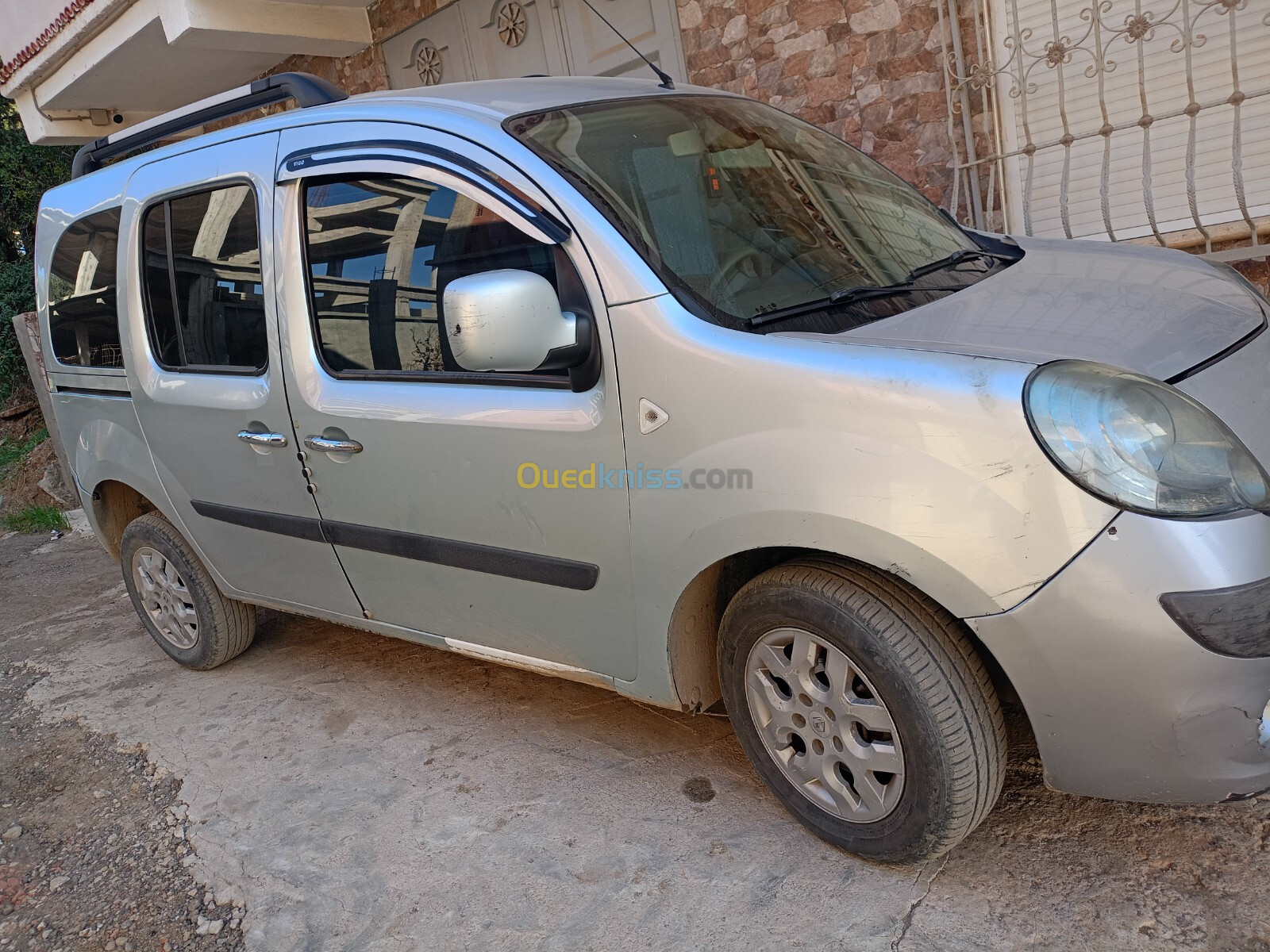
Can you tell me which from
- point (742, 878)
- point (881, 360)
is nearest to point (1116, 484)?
point (881, 360)

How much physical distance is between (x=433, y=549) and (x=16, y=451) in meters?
8.75

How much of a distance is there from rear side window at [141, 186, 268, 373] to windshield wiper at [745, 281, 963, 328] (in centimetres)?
160

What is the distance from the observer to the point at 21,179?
38.2 feet

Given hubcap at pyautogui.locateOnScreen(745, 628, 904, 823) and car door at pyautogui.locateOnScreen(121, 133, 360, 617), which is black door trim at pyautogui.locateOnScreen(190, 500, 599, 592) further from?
hubcap at pyautogui.locateOnScreen(745, 628, 904, 823)

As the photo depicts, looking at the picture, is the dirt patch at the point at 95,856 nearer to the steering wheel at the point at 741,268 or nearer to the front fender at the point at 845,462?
the front fender at the point at 845,462

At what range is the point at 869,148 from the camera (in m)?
5.64

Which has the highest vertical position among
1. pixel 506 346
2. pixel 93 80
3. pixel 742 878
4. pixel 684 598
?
pixel 93 80

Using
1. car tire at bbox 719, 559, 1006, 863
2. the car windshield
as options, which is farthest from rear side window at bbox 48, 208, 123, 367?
car tire at bbox 719, 559, 1006, 863

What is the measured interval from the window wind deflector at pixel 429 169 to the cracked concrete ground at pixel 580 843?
150cm

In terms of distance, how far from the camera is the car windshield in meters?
2.33

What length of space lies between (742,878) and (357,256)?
6.18 feet

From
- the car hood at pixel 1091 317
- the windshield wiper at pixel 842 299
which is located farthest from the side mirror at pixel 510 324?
the car hood at pixel 1091 317

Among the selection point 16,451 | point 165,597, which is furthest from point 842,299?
point 16,451

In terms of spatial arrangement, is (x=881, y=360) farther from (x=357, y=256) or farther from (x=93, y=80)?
(x=93, y=80)
